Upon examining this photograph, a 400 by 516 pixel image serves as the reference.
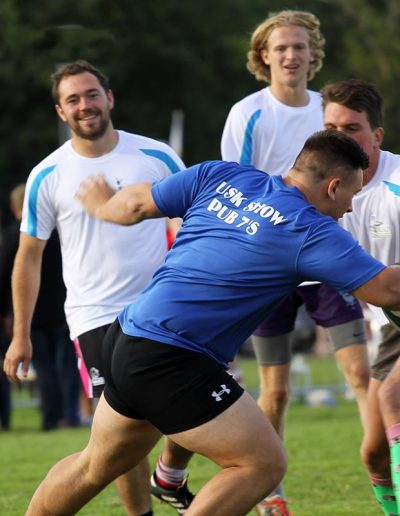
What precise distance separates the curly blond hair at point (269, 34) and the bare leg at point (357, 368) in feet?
5.96

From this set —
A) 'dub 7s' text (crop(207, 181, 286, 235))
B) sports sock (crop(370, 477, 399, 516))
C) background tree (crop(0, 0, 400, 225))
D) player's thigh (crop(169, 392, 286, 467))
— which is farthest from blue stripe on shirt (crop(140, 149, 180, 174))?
background tree (crop(0, 0, 400, 225))

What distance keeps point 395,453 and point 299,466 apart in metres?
4.29

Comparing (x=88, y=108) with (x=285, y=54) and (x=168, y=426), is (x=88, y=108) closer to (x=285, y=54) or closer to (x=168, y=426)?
(x=285, y=54)

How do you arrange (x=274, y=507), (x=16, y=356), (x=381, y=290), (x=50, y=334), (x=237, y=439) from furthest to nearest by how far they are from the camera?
(x=50, y=334) < (x=274, y=507) < (x=16, y=356) < (x=237, y=439) < (x=381, y=290)

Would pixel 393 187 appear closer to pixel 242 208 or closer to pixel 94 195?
pixel 242 208

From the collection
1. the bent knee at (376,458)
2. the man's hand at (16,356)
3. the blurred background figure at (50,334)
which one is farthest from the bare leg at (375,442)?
the blurred background figure at (50,334)

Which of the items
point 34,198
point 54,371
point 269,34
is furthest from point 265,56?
point 54,371

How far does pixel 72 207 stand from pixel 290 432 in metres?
6.23

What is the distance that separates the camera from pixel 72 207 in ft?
24.3

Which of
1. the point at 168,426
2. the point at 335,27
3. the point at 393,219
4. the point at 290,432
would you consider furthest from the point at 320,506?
the point at 335,27

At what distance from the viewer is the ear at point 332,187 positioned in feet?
17.8

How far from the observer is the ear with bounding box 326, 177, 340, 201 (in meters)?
5.44

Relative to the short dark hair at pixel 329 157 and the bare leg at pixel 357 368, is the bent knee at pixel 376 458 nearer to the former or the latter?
the bare leg at pixel 357 368

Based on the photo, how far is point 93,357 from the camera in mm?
7277
